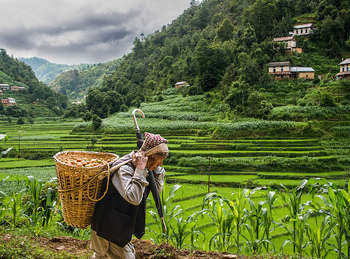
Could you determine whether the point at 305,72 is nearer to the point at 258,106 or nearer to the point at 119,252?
the point at 258,106

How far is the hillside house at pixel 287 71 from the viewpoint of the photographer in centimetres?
3050

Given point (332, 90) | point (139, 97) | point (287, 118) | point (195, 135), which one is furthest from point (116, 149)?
point (139, 97)

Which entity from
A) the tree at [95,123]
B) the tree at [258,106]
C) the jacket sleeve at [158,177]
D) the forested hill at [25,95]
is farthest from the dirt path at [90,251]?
the forested hill at [25,95]

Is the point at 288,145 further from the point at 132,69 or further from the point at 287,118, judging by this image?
the point at 132,69

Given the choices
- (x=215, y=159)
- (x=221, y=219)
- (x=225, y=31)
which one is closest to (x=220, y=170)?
(x=215, y=159)

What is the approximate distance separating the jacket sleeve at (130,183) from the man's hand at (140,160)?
0.04 meters

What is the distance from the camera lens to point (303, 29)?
1491 inches

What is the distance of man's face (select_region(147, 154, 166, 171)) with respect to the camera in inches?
87.1

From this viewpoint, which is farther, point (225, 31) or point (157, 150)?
point (225, 31)

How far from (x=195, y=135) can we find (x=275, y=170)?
29.2 feet

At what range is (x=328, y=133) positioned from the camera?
20.6 meters

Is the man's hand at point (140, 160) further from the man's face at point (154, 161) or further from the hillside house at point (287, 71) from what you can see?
the hillside house at point (287, 71)

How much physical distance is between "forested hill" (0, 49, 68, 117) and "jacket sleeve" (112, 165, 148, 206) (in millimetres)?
44888

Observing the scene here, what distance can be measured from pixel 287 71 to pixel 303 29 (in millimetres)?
11595
